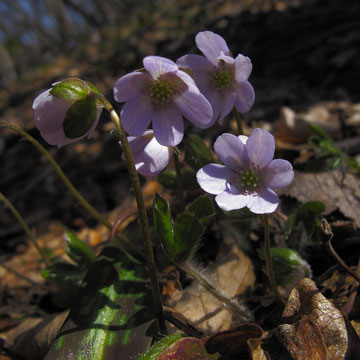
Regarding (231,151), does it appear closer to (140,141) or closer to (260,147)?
(260,147)

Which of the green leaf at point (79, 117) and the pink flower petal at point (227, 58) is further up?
the green leaf at point (79, 117)

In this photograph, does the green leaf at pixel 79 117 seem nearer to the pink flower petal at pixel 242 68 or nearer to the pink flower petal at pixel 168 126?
the pink flower petal at pixel 168 126

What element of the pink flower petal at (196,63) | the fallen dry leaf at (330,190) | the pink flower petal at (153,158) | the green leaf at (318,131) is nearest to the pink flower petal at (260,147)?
the pink flower petal at (153,158)

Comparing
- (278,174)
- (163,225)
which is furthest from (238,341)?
(278,174)

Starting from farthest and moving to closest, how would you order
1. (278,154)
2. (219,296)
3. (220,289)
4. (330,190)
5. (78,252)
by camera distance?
(278,154) → (330,190) → (78,252) → (220,289) → (219,296)

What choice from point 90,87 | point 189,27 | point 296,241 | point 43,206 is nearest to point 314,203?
point 296,241

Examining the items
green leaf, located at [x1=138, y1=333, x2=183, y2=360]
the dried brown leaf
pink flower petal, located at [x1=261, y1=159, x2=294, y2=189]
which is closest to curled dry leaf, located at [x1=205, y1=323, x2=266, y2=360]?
the dried brown leaf

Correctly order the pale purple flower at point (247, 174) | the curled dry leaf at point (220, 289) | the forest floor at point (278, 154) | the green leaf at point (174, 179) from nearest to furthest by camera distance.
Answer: the pale purple flower at point (247, 174)
the curled dry leaf at point (220, 289)
the green leaf at point (174, 179)
the forest floor at point (278, 154)

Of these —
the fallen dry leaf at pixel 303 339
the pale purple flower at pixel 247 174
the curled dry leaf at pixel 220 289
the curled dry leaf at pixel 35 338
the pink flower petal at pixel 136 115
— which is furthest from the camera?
the curled dry leaf at pixel 35 338
